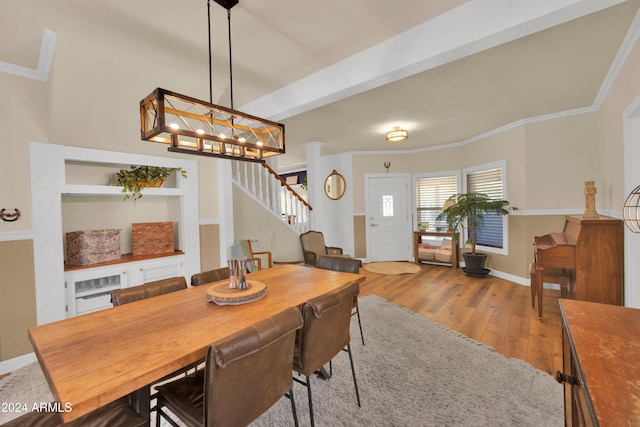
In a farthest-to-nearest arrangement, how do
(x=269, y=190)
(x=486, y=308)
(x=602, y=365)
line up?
1. (x=269, y=190)
2. (x=486, y=308)
3. (x=602, y=365)

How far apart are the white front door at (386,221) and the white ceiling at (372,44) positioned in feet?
9.63

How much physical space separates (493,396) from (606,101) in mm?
3654

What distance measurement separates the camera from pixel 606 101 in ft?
10.7

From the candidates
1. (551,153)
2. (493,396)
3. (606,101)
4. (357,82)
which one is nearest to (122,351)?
(493,396)

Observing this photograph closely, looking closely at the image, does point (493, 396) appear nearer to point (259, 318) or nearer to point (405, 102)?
point (259, 318)

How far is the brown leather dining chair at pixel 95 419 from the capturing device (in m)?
1.08

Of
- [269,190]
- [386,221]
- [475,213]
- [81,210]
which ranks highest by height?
[269,190]

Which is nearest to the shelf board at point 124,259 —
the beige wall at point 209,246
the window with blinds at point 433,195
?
the beige wall at point 209,246

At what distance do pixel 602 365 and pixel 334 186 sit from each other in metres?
5.94

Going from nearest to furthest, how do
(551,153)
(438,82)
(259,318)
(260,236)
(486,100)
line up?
(259,318), (438,82), (486,100), (551,153), (260,236)

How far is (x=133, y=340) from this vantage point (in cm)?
126

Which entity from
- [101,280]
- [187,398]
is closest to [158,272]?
[101,280]

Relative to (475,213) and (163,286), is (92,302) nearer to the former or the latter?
(163,286)

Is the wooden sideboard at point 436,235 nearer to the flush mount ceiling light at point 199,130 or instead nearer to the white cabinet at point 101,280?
the flush mount ceiling light at point 199,130
